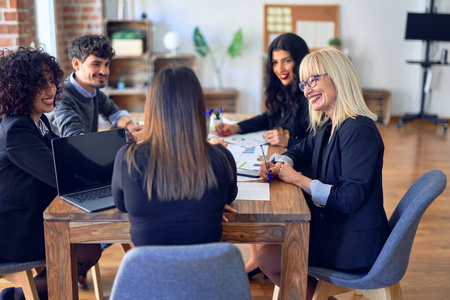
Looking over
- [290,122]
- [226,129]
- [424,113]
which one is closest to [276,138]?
[290,122]

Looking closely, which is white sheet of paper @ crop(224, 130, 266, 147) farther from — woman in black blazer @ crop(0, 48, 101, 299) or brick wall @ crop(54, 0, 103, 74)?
brick wall @ crop(54, 0, 103, 74)

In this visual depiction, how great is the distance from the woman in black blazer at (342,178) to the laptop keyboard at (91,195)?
0.63 m

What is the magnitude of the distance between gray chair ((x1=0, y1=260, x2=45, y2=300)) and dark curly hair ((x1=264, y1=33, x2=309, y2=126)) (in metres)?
1.58

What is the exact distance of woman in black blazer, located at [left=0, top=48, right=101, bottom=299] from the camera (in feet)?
6.59

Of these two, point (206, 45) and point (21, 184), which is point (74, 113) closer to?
point (21, 184)

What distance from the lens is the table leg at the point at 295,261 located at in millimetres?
1841

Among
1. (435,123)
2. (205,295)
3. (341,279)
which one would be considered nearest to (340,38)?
(435,123)

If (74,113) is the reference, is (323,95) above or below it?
above

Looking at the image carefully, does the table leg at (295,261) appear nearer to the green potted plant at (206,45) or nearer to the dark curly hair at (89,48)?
the dark curly hair at (89,48)

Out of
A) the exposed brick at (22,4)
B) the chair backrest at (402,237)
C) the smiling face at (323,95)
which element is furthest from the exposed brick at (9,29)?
the chair backrest at (402,237)

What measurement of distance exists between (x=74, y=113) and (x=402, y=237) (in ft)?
5.62

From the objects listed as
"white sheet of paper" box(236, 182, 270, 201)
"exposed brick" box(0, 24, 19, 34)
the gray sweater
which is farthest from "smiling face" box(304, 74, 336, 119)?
"exposed brick" box(0, 24, 19, 34)

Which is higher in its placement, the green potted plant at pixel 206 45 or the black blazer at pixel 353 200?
the green potted plant at pixel 206 45

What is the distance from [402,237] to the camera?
1843 millimetres
